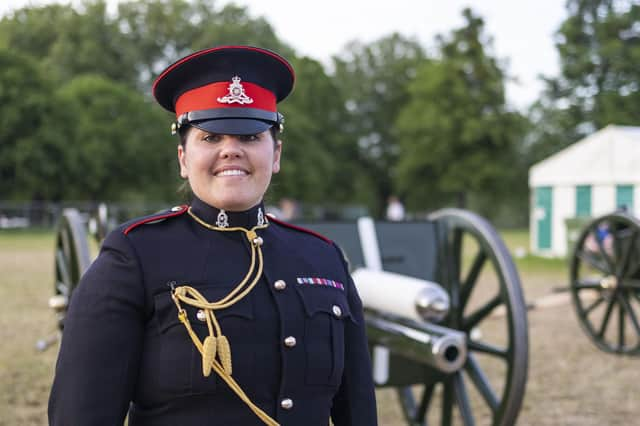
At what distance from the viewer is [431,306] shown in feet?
10.6

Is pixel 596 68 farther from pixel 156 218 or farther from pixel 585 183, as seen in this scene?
pixel 156 218

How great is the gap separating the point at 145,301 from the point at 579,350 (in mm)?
5989

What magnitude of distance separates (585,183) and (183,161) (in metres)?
15.9

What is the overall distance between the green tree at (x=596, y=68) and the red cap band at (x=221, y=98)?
75.1 feet

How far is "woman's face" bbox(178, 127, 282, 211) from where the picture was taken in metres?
1.54

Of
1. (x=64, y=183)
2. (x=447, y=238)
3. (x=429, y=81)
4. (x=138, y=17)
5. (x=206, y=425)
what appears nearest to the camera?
(x=206, y=425)

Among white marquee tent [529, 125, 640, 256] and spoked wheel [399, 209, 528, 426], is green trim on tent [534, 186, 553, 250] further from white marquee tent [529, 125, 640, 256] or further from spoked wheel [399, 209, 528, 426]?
spoked wheel [399, 209, 528, 426]

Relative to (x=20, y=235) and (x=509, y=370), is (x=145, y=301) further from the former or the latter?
(x=20, y=235)

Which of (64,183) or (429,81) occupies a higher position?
(429,81)

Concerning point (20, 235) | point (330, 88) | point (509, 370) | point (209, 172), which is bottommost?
point (20, 235)

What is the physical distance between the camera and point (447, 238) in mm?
4242

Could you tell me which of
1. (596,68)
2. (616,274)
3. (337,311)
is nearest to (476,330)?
(337,311)

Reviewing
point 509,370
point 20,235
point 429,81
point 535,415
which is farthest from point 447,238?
point 429,81

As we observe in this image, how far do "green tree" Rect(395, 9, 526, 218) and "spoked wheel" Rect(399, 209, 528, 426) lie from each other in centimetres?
3240
